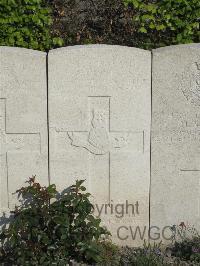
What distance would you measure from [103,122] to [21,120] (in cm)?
66

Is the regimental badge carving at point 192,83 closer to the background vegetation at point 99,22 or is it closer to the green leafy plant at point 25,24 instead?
the background vegetation at point 99,22

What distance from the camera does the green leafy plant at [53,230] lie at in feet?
12.7

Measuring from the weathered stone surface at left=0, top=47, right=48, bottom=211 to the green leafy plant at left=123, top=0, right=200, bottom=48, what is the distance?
1088mm

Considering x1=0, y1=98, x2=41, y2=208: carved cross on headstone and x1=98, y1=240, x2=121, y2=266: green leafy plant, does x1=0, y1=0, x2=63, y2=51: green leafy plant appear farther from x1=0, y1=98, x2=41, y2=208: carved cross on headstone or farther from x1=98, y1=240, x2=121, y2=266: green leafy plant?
x1=98, y1=240, x2=121, y2=266: green leafy plant

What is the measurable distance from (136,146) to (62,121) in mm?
642

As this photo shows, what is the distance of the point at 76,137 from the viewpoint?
4.12m

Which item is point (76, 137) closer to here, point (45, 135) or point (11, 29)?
point (45, 135)

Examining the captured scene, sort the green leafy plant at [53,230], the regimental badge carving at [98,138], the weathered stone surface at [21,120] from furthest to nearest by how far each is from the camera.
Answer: the regimental badge carving at [98,138] → the weathered stone surface at [21,120] → the green leafy plant at [53,230]

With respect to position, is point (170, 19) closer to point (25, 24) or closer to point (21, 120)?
point (25, 24)

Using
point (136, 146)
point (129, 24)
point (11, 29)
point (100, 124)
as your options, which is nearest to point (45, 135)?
point (100, 124)

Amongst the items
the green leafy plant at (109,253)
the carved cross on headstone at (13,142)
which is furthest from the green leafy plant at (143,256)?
the carved cross on headstone at (13,142)

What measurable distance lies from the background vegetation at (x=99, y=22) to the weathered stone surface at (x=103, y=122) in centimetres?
61

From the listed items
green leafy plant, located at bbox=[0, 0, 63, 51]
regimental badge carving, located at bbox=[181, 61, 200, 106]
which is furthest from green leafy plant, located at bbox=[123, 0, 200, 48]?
green leafy plant, located at bbox=[0, 0, 63, 51]

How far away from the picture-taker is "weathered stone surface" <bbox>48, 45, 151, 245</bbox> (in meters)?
3.99
